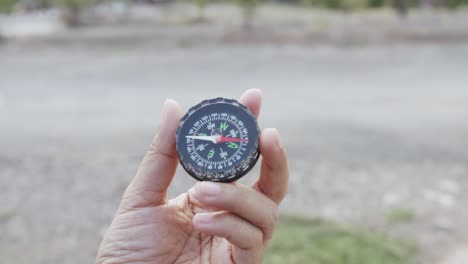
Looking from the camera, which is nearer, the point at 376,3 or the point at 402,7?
the point at 402,7

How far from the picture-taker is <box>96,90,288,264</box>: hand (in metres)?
1.67

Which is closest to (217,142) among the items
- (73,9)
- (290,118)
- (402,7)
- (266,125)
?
(266,125)

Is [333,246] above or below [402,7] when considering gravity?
below

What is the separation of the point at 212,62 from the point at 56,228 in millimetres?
5945

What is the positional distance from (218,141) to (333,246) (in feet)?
8.12

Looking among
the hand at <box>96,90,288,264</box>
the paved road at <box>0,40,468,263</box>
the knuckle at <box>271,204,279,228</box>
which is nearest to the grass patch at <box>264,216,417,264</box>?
the paved road at <box>0,40,468,263</box>

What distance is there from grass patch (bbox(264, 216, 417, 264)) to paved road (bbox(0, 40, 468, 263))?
231 mm

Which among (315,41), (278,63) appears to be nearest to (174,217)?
(278,63)

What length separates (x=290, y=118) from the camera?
6812 mm

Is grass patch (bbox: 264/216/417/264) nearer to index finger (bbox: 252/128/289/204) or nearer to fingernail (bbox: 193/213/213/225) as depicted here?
index finger (bbox: 252/128/289/204)

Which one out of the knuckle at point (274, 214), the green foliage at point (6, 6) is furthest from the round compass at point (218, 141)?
the green foliage at point (6, 6)

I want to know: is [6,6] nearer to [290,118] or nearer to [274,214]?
[290,118]

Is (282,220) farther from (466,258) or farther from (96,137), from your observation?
(96,137)

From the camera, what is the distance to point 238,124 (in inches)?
73.7
